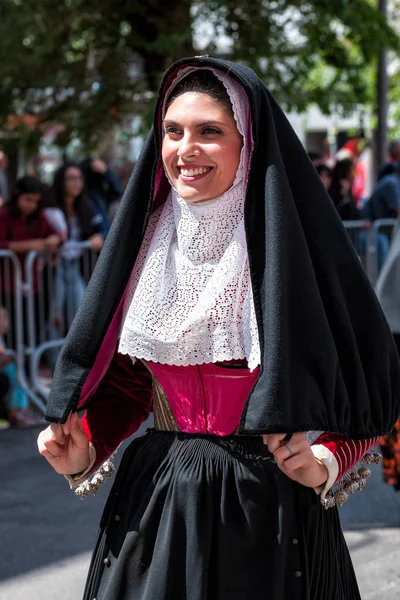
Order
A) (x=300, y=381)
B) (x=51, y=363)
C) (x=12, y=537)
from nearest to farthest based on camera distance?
1. (x=300, y=381)
2. (x=12, y=537)
3. (x=51, y=363)

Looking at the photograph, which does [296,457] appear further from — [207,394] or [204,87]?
[204,87]

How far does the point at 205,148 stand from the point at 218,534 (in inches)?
36.8

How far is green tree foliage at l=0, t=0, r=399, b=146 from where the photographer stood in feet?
30.7

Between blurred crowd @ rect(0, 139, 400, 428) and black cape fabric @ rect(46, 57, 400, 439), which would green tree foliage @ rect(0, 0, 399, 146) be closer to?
blurred crowd @ rect(0, 139, 400, 428)

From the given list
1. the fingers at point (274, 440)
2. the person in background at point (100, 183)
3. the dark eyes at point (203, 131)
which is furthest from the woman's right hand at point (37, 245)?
the fingers at point (274, 440)

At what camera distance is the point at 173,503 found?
2455 mm

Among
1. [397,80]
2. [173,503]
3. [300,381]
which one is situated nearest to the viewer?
Result: [300,381]

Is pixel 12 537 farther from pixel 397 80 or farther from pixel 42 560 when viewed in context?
pixel 397 80

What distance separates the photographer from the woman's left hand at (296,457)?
2311mm

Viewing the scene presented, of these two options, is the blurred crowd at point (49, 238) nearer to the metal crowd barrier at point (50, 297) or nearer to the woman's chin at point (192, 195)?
the metal crowd barrier at point (50, 297)

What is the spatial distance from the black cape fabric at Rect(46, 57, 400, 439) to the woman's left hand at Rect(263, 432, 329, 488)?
Answer: 6cm

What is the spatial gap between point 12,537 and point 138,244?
3232mm

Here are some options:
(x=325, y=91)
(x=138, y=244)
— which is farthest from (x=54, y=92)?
(x=138, y=244)

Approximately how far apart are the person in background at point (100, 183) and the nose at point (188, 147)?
7311 mm
